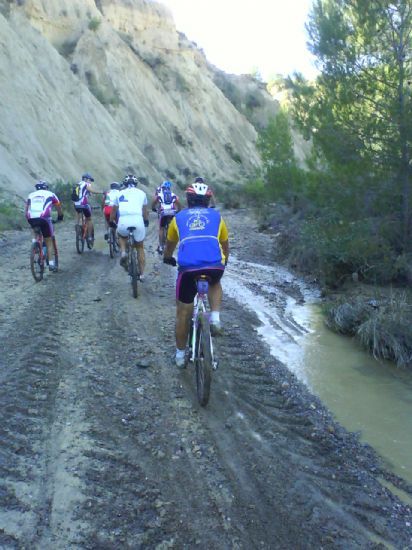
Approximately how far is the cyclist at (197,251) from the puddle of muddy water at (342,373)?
1690mm

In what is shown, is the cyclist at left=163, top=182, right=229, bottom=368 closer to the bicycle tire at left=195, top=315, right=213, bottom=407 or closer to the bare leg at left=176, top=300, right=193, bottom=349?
the bare leg at left=176, top=300, right=193, bottom=349

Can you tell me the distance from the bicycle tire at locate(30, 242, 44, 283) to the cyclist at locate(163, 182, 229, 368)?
507 cm

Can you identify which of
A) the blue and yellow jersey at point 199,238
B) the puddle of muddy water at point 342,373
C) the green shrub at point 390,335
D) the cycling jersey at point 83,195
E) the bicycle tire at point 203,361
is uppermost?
the cycling jersey at point 83,195

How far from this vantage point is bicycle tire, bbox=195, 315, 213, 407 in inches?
188

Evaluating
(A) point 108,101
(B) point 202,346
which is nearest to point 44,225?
(B) point 202,346

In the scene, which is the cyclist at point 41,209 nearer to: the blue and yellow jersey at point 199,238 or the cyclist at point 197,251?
the cyclist at point 197,251

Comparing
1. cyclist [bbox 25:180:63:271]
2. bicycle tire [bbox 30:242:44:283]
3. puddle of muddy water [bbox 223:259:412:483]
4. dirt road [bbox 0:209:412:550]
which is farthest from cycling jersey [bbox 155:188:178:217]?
dirt road [bbox 0:209:412:550]

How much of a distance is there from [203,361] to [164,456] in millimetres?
1078

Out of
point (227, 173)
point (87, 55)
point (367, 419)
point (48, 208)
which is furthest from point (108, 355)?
point (227, 173)

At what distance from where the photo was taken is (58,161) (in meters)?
30.2

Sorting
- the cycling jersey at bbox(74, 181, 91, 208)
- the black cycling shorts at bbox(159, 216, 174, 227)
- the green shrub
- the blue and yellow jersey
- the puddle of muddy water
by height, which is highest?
the cycling jersey at bbox(74, 181, 91, 208)

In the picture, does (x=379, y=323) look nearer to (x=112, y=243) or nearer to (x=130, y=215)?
(x=130, y=215)

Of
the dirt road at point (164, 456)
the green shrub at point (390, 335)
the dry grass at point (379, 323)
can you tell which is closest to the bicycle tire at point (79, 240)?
the dirt road at point (164, 456)

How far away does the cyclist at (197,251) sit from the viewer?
516 cm
